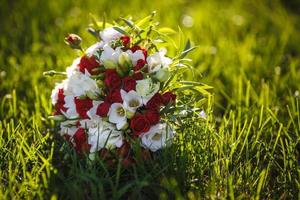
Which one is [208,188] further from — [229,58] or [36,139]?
[229,58]

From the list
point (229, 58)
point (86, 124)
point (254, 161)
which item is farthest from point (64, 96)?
point (229, 58)

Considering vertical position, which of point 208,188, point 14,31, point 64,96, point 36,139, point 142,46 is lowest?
point 208,188

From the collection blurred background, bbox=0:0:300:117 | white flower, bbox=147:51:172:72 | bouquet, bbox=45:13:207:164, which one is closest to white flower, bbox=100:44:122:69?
bouquet, bbox=45:13:207:164

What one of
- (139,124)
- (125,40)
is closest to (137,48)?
(125,40)

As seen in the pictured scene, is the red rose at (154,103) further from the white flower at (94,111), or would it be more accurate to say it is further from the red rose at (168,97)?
the white flower at (94,111)

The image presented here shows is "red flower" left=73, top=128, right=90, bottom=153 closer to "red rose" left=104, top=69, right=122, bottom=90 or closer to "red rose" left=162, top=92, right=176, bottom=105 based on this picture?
"red rose" left=104, top=69, right=122, bottom=90

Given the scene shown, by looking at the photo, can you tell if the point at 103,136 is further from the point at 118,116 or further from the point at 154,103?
the point at 154,103
